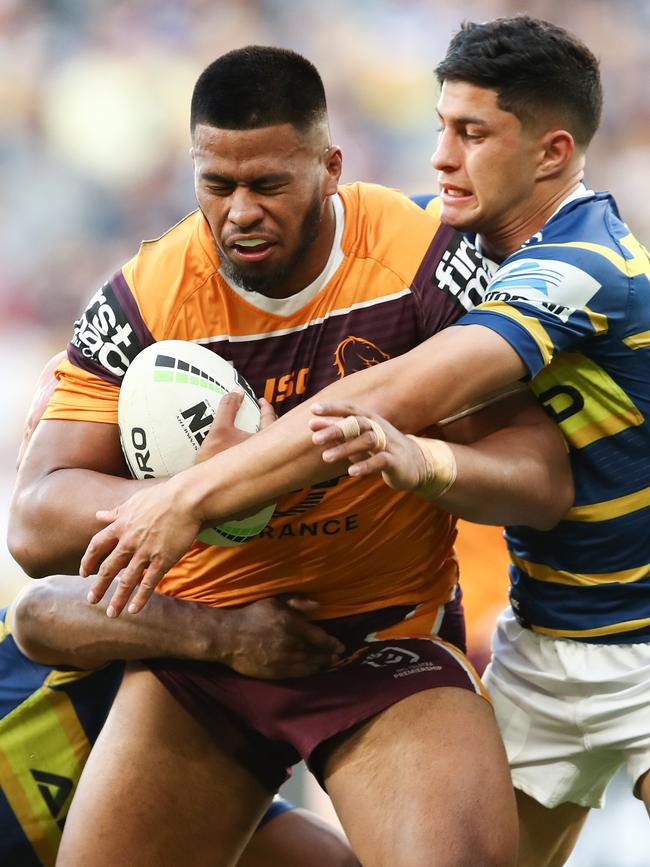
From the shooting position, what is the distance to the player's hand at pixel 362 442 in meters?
2.43

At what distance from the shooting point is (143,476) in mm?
2908

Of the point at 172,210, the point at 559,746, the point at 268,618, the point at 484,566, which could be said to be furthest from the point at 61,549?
the point at 172,210

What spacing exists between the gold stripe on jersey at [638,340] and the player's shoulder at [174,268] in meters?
0.98

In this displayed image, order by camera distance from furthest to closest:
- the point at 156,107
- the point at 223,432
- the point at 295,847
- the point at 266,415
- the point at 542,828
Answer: the point at 156,107, the point at 295,847, the point at 542,828, the point at 266,415, the point at 223,432

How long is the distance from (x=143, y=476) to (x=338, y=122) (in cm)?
553

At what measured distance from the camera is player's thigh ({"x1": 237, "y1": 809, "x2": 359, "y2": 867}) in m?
3.55

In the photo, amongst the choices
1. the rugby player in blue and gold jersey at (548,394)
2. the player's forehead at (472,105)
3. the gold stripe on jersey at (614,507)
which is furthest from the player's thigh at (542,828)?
the player's forehead at (472,105)

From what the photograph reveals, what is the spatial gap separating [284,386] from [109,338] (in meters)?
0.43

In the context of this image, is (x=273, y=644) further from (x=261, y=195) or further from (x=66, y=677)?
(x=261, y=195)

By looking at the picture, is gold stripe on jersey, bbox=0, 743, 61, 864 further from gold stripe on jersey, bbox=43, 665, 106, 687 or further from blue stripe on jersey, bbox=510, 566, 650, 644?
blue stripe on jersey, bbox=510, 566, 650, 644

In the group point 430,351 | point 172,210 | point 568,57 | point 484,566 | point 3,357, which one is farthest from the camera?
point 172,210

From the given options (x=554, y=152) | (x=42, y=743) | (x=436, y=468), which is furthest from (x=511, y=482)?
(x=42, y=743)

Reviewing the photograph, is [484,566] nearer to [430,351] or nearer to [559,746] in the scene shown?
[559,746]

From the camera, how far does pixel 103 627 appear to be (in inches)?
123
